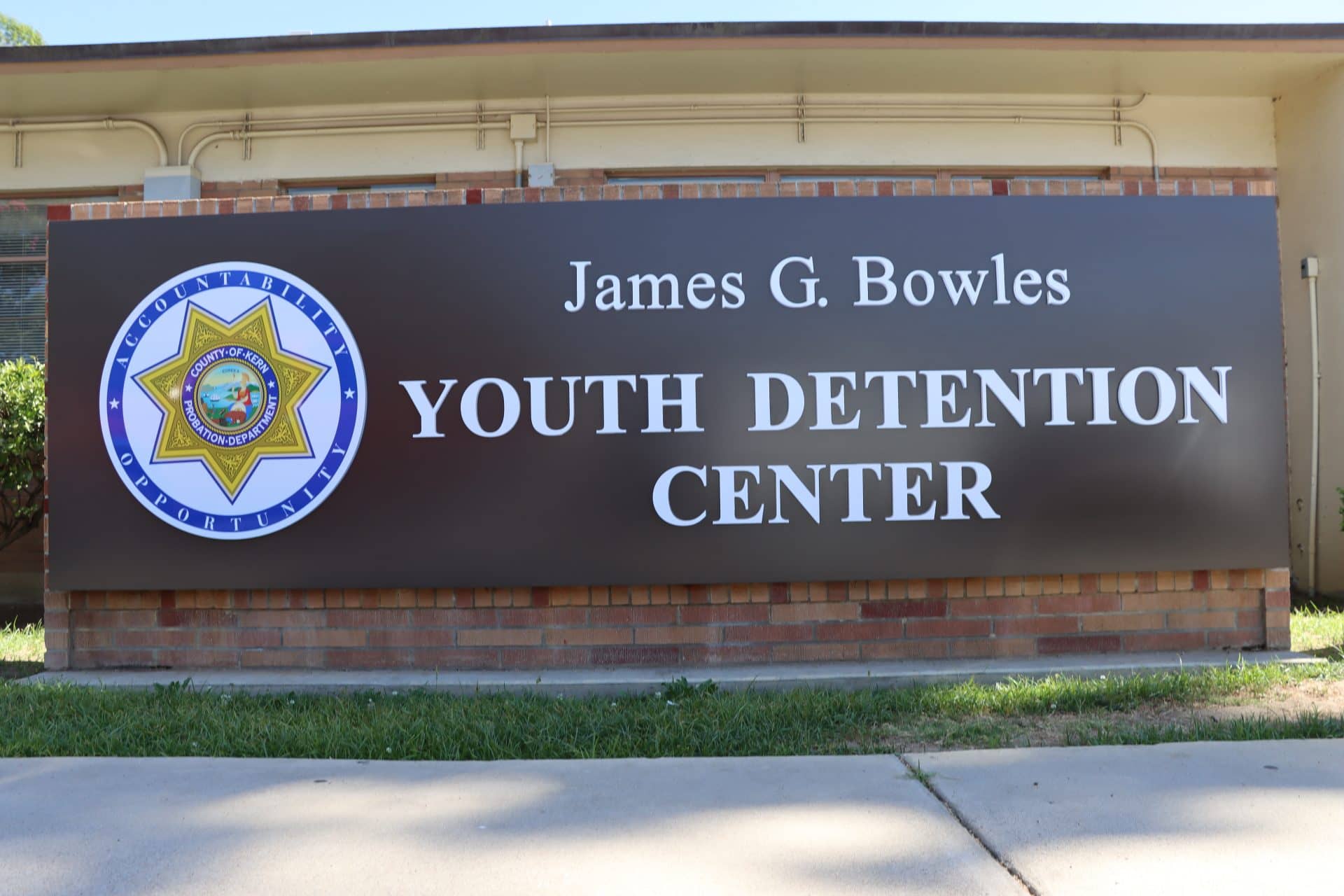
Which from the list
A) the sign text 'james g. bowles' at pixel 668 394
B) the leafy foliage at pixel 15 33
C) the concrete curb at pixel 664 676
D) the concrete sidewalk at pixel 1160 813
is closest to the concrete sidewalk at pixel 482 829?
the concrete sidewalk at pixel 1160 813

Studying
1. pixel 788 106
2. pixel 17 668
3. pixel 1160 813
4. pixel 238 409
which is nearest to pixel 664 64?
pixel 788 106

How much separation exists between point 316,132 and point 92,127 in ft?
6.47

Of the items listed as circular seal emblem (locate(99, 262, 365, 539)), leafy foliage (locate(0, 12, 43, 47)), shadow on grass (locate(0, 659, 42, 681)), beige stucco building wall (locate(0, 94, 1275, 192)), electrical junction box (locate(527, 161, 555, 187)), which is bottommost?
shadow on grass (locate(0, 659, 42, 681))

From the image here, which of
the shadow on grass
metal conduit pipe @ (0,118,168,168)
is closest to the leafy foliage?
metal conduit pipe @ (0,118,168,168)

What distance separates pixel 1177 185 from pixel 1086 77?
315 cm

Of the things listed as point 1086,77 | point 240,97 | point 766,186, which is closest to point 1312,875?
point 766,186

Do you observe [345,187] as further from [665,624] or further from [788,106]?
→ [665,624]

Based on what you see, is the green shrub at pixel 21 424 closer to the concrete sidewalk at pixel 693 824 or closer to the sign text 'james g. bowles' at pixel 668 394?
the sign text 'james g. bowles' at pixel 668 394

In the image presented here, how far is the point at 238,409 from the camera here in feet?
18.3

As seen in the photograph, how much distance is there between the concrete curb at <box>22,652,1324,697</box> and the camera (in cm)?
521

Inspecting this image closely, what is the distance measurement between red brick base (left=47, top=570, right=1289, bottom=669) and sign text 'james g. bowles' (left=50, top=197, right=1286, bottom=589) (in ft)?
0.49

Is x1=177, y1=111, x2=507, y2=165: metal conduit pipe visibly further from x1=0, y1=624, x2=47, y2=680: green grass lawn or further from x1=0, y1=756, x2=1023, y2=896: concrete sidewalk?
x1=0, y1=756, x2=1023, y2=896: concrete sidewalk

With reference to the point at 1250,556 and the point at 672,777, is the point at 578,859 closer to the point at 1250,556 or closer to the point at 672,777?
the point at 672,777

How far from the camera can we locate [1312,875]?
2840 mm
